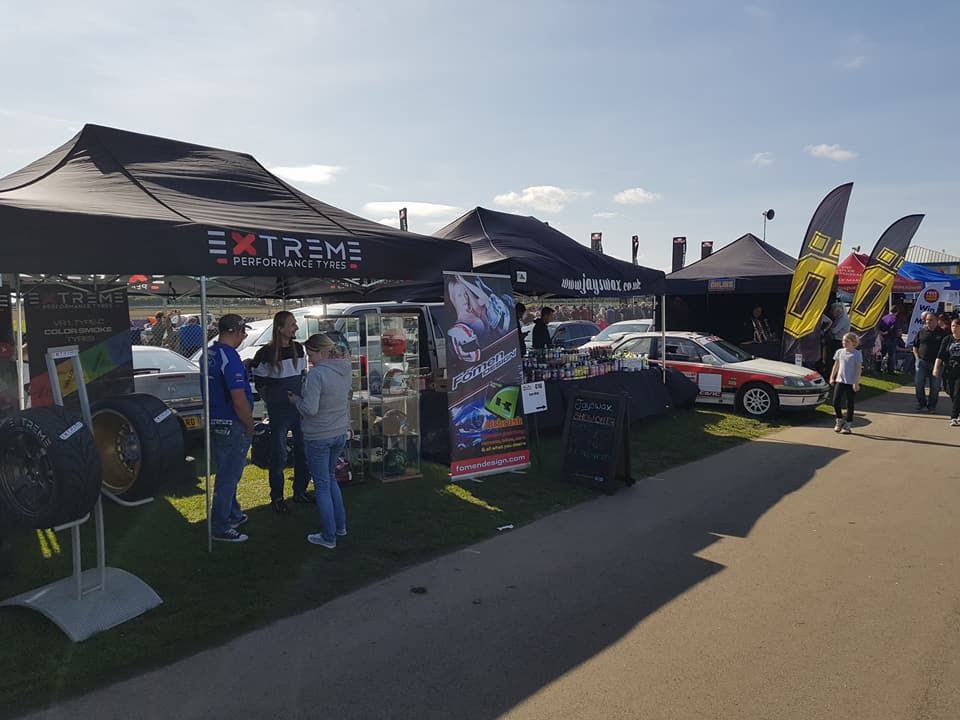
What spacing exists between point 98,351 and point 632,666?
5650mm

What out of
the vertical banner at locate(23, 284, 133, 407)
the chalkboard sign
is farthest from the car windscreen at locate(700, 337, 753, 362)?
the vertical banner at locate(23, 284, 133, 407)

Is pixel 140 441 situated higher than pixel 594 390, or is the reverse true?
pixel 140 441

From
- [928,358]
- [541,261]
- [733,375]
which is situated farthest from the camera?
[928,358]

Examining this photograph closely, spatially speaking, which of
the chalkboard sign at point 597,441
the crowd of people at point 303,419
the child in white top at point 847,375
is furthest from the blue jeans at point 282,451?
the child in white top at point 847,375

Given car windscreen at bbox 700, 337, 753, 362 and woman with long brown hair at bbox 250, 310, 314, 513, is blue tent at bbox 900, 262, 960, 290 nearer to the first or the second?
car windscreen at bbox 700, 337, 753, 362

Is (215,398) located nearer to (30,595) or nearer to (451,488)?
(30,595)

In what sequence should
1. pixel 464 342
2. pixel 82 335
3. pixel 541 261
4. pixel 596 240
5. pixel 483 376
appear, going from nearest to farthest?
pixel 82 335 → pixel 464 342 → pixel 483 376 → pixel 541 261 → pixel 596 240

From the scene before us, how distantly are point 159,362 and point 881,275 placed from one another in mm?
17753

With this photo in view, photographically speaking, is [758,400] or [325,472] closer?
[325,472]

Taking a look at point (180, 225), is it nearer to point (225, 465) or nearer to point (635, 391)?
point (225, 465)

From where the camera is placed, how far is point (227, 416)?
206 inches

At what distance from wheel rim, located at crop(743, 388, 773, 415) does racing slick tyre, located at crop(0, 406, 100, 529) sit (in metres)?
10.7

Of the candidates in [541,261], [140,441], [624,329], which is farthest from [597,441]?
[624,329]

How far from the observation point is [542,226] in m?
10.8
